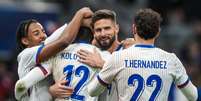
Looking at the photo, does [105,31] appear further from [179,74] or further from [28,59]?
[28,59]

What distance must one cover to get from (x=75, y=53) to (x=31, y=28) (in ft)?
2.05

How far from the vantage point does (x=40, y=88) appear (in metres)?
9.56

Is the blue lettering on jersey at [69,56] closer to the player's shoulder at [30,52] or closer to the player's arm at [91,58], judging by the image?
the player's arm at [91,58]

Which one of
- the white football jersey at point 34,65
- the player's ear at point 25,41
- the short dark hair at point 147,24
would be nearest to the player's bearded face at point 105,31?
the short dark hair at point 147,24

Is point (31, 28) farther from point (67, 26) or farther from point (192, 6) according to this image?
point (192, 6)

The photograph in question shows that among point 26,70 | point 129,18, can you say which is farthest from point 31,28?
point 129,18

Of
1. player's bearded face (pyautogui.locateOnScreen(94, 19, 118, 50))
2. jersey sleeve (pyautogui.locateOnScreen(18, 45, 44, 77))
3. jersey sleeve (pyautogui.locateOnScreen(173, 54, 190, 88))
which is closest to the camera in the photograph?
jersey sleeve (pyautogui.locateOnScreen(173, 54, 190, 88))

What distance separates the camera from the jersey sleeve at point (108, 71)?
868cm

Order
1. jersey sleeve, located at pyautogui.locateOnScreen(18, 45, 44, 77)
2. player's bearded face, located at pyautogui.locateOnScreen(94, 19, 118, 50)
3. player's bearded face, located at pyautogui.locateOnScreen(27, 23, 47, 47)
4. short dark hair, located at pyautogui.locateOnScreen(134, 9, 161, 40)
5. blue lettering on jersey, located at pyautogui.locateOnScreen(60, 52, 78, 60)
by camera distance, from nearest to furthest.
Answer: short dark hair, located at pyautogui.locateOnScreen(134, 9, 161, 40) → player's bearded face, located at pyautogui.locateOnScreen(94, 19, 118, 50) → blue lettering on jersey, located at pyautogui.locateOnScreen(60, 52, 78, 60) → jersey sleeve, located at pyautogui.locateOnScreen(18, 45, 44, 77) → player's bearded face, located at pyautogui.locateOnScreen(27, 23, 47, 47)

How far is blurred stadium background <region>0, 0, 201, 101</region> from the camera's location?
18.8 metres

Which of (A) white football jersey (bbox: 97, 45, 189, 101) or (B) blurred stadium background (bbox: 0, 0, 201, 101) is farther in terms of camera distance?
(B) blurred stadium background (bbox: 0, 0, 201, 101)

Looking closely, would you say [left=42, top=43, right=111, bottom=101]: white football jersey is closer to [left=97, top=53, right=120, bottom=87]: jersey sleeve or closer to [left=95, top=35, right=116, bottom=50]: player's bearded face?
[left=95, top=35, right=116, bottom=50]: player's bearded face

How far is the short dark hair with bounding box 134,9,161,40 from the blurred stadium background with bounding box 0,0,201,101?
9511 mm

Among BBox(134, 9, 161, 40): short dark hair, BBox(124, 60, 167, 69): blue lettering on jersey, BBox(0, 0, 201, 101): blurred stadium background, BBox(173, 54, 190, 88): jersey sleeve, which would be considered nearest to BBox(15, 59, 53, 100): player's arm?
BBox(124, 60, 167, 69): blue lettering on jersey
